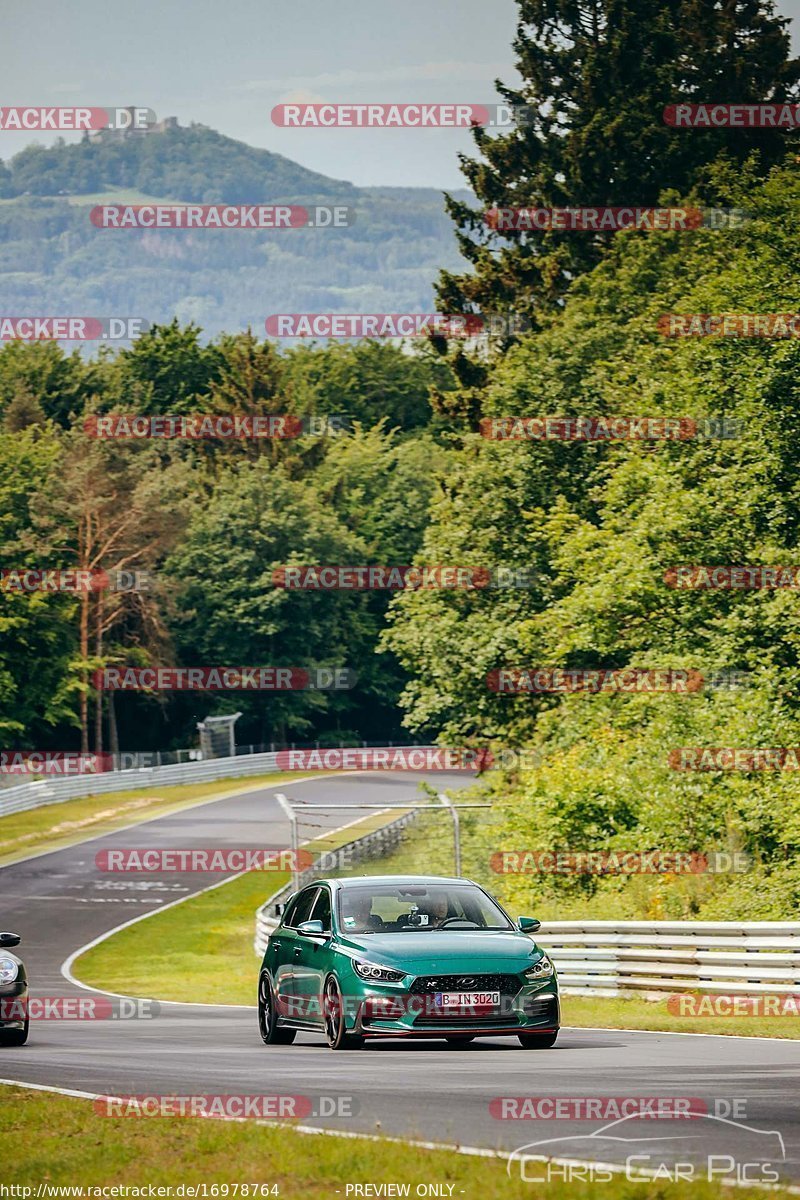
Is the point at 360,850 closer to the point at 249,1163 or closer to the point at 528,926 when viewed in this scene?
the point at 528,926

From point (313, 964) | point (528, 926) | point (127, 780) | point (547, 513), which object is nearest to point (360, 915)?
point (313, 964)

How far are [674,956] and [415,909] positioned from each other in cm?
758

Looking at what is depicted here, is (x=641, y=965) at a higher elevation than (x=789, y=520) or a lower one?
lower

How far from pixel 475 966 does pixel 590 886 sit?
1767 cm

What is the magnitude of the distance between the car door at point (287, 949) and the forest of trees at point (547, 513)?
32.6ft

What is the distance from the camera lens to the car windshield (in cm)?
1566

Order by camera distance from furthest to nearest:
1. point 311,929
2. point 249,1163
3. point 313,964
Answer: point 311,929 < point 313,964 < point 249,1163

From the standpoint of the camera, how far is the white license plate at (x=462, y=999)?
1437 centimetres

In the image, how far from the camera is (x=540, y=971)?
14.7 meters

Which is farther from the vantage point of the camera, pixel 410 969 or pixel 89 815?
pixel 89 815

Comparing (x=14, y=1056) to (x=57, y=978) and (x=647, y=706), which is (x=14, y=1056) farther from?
(x=647, y=706)

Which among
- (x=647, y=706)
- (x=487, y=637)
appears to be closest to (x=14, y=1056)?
(x=647, y=706)

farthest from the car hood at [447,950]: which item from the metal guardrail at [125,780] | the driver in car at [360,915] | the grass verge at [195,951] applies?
the metal guardrail at [125,780]

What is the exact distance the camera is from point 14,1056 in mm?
15586
